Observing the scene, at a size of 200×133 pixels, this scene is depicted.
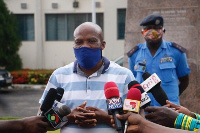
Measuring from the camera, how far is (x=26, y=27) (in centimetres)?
2012

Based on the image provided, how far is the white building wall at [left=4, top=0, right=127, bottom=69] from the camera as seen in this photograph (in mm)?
18625

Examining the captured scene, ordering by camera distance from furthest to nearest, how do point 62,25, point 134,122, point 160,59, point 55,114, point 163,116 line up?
1. point 62,25
2. point 160,59
3. point 163,116
4. point 55,114
5. point 134,122

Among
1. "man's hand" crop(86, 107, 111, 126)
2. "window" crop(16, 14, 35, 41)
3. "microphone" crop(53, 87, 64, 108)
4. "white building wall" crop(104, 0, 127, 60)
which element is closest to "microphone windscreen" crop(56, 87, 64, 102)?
"microphone" crop(53, 87, 64, 108)

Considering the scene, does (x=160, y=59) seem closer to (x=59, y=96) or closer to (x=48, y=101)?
(x=59, y=96)

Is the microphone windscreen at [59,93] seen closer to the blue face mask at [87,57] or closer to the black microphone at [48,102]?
the black microphone at [48,102]

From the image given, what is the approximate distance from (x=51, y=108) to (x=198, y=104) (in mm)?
4309

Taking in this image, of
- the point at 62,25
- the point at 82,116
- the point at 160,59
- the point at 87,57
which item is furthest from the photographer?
the point at 62,25

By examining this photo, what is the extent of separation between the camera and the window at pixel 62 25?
19.5 m

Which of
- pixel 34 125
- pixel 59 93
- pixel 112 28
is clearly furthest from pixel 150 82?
pixel 112 28

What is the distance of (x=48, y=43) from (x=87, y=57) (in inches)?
681

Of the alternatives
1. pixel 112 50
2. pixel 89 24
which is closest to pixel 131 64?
pixel 89 24

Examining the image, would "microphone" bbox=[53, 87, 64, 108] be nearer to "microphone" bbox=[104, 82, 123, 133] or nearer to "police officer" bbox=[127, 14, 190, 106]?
"microphone" bbox=[104, 82, 123, 133]

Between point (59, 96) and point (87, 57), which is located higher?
point (87, 57)

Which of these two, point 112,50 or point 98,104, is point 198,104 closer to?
point 98,104
